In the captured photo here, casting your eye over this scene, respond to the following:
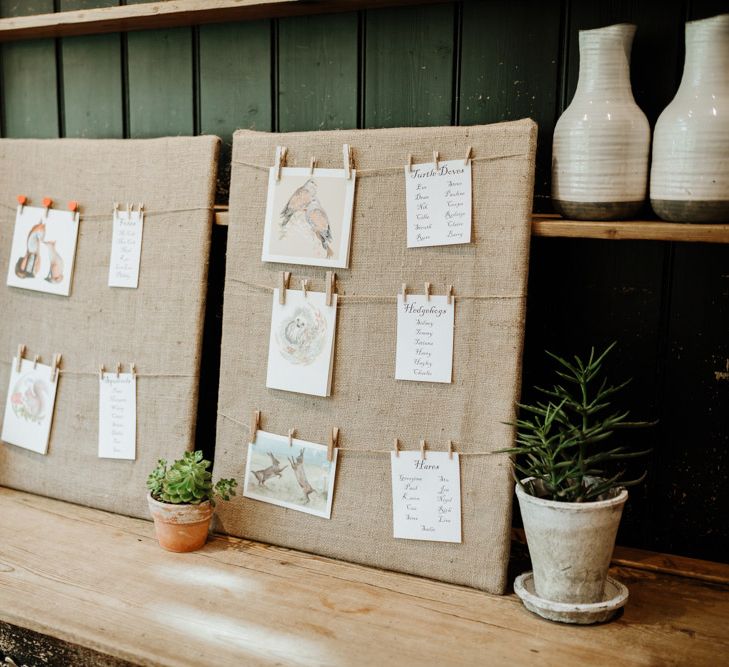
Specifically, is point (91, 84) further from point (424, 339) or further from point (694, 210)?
point (694, 210)

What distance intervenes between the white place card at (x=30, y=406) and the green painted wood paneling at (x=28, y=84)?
0.53m

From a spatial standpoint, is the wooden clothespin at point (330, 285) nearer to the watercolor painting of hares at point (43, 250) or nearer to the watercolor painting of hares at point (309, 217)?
the watercolor painting of hares at point (309, 217)

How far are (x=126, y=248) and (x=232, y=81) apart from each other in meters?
0.38

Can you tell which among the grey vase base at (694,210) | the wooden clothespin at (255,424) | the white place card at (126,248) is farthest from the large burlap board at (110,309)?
the grey vase base at (694,210)

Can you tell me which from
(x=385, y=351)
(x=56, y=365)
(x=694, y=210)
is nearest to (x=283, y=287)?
(x=385, y=351)

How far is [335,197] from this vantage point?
1.33 metres

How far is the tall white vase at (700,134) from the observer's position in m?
1.08

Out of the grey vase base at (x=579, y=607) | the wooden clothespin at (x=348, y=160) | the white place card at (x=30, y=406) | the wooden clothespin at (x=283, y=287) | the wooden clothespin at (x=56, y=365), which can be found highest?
the wooden clothespin at (x=348, y=160)

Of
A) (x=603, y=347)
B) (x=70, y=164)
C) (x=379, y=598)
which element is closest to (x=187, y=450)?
(x=379, y=598)

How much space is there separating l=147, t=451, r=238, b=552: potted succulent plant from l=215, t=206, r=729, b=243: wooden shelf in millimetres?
669

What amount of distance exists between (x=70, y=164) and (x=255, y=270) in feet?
1.54

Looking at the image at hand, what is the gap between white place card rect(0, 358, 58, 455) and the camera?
1580 mm

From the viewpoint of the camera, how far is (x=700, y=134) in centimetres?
109

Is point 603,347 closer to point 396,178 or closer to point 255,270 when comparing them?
point 396,178
